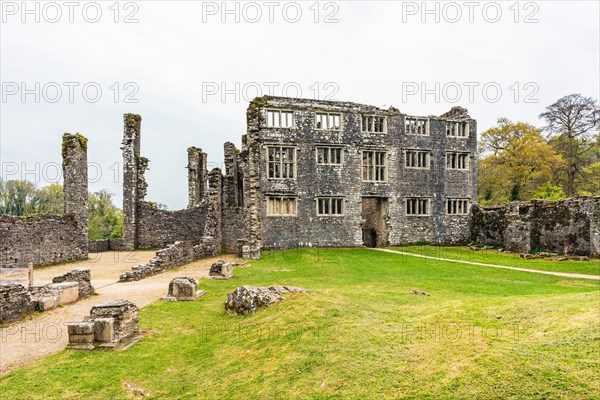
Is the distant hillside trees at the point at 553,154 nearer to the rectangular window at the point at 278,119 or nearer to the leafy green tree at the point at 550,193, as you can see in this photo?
the leafy green tree at the point at 550,193

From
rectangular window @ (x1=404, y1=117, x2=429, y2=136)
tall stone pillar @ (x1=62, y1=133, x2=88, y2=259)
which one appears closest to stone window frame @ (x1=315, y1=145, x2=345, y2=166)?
rectangular window @ (x1=404, y1=117, x2=429, y2=136)

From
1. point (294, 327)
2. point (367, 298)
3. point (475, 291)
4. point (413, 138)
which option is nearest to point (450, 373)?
point (294, 327)

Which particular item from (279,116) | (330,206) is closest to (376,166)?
(330,206)

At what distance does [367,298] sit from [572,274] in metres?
14.0

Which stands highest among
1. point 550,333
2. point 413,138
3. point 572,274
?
point 413,138

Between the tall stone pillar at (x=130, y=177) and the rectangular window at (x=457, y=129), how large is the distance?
89.2ft

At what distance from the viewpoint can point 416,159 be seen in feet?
A: 105

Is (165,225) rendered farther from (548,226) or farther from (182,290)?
(548,226)

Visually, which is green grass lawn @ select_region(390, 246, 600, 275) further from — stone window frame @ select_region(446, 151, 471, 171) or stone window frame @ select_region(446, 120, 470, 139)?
stone window frame @ select_region(446, 120, 470, 139)

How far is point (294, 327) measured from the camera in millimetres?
8523

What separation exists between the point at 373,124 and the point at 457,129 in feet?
27.2

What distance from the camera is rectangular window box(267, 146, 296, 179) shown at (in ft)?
94.1

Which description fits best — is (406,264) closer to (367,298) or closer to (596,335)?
(367,298)

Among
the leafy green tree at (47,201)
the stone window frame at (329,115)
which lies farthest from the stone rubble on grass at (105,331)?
→ the leafy green tree at (47,201)
